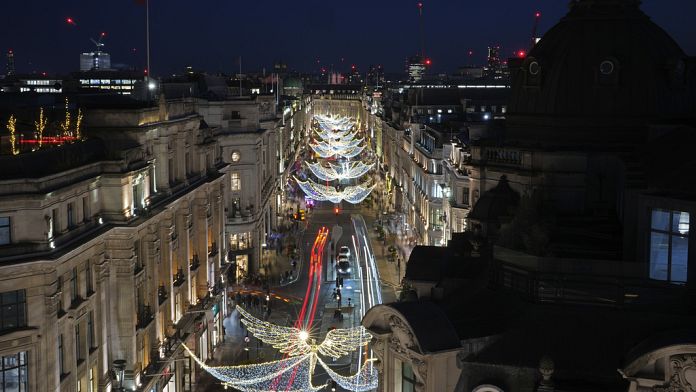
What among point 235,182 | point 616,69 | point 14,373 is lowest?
point 14,373

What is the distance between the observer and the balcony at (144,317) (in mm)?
50406

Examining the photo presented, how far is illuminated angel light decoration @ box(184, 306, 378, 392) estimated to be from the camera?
54531mm

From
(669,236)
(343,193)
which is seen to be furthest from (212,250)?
(343,193)

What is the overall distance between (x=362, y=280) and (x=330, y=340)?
26.9 metres

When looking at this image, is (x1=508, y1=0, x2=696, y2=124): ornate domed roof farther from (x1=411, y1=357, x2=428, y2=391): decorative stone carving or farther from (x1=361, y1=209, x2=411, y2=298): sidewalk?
(x1=361, y1=209, x2=411, y2=298): sidewalk

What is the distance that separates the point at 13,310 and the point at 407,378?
19.2 metres

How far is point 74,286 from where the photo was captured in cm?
4169

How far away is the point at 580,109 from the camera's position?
36531mm

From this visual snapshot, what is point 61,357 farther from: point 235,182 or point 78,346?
point 235,182

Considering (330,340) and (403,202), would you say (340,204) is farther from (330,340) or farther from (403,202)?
(330,340)

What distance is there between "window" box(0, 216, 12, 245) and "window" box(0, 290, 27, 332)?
7.01ft

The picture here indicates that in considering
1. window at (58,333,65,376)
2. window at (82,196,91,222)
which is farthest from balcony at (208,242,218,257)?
window at (58,333,65,376)

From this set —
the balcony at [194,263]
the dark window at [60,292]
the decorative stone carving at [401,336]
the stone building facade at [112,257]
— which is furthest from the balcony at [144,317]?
the decorative stone carving at [401,336]

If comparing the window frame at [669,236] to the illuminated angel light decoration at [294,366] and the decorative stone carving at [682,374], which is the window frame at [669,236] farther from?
the illuminated angel light decoration at [294,366]
